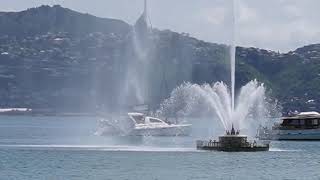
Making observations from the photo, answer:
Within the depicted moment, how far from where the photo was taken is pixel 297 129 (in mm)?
139125

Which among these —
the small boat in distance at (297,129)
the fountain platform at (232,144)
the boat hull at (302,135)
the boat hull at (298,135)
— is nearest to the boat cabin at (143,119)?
the small boat in distance at (297,129)

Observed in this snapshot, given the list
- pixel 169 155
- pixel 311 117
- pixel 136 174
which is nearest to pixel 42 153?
pixel 169 155

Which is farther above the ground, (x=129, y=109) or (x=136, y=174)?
(x=129, y=109)

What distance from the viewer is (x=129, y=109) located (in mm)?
183000

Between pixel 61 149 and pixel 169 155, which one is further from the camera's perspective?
pixel 61 149

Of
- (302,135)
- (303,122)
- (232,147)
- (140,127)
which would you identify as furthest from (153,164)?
(140,127)

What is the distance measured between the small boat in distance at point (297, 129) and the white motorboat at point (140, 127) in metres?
19.1

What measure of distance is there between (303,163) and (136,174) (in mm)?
21137

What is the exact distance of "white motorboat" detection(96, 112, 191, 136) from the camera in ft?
502


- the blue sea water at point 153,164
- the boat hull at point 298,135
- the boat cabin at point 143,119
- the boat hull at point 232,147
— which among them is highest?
the boat cabin at point 143,119

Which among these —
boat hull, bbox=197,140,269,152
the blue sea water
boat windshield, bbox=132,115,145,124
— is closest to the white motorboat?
boat windshield, bbox=132,115,145,124

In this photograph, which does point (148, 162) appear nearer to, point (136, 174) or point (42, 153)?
point (136, 174)

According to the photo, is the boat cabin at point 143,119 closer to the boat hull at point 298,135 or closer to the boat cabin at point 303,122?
the boat cabin at point 303,122

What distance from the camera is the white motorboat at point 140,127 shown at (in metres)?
153
